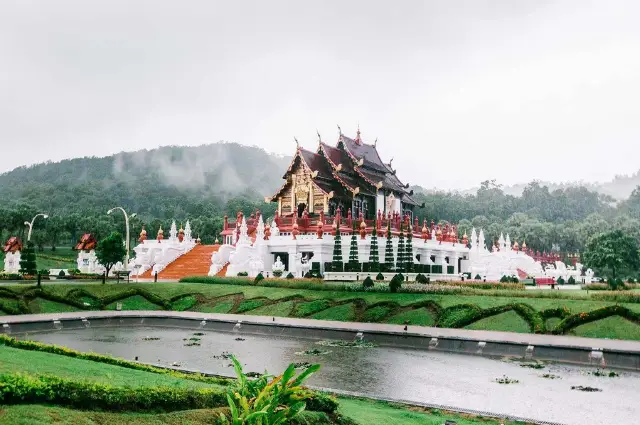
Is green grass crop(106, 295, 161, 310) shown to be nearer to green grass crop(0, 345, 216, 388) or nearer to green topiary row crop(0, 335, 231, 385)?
green topiary row crop(0, 335, 231, 385)

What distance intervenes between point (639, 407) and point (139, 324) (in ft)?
72.5

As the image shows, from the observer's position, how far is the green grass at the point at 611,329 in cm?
2091

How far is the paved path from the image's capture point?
64.3 feet

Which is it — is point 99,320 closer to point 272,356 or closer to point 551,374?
point 272,356

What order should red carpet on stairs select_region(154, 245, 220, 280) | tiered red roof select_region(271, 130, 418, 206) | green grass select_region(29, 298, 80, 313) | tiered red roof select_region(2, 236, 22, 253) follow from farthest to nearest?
tiered red roof select_region(271, 130, 418, 206)
tiered red roof select_region(2, 236, 22, 253)
red carpet on stairs select_region(154, 245, 220, 280)
green grass select_region(29, 298, 80, 313)

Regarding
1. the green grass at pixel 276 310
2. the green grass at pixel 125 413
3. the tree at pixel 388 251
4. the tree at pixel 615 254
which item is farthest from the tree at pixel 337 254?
the green grass at pixel 125 413

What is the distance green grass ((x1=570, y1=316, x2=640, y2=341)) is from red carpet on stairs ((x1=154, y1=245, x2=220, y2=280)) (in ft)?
85.5

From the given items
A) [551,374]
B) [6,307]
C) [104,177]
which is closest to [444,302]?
[551,374]

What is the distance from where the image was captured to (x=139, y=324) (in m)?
28.5

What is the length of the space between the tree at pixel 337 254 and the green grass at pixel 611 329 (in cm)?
1639

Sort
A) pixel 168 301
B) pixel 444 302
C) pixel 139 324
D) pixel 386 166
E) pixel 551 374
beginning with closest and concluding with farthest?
pixel 551 374 < pixel 444 302 < pixel 139 324 < pixel 168 301 < pixel 386 166

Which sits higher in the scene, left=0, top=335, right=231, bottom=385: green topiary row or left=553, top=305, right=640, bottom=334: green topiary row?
left=553, top=305, right=640, bottom=334: green topiary row

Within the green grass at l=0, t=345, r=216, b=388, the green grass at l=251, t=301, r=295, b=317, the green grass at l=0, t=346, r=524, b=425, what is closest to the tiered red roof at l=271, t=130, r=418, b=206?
the green grass at l=251, t=301, r=295, b=317

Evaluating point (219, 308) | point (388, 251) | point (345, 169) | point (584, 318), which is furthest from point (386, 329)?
point (345, 169)
